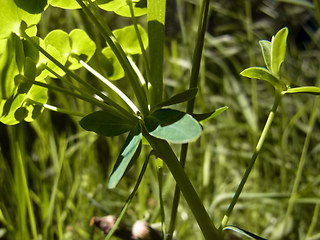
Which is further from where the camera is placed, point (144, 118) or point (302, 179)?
point (302, 179)

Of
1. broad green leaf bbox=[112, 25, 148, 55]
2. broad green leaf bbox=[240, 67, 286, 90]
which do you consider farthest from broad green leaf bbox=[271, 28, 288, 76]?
broad green leaf bbox=[112, 25, 148, 55]

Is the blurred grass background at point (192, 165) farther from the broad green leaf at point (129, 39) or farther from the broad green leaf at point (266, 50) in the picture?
the broad green leaf at point (266, 50)

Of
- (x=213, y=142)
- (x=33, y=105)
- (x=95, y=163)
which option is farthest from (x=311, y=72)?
(x=33, y=105)

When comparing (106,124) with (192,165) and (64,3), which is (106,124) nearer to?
(64,3)

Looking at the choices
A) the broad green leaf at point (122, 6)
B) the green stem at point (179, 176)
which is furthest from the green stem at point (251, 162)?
the broad green leaf at point (122, 6)

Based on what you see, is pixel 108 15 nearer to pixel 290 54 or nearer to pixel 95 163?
pixel 290 54

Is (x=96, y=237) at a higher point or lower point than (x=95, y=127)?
lower

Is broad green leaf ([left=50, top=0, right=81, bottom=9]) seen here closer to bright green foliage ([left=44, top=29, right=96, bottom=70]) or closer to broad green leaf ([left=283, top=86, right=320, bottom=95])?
bright green foliage ([left=44, top=29, right=96, bottom=70])
